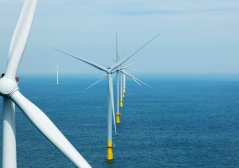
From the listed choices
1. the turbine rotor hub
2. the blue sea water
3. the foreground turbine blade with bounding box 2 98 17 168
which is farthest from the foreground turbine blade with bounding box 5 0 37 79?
the blue sea water

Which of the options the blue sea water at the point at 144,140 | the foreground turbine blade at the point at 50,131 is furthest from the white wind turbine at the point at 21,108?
the blue sea water at the point at 144,140

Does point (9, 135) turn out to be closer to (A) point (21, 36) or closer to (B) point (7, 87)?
(B) point (7, 87)

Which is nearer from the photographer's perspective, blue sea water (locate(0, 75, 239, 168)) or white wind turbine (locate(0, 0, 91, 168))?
white wind turbine (locate(0, 0, 91, 168))

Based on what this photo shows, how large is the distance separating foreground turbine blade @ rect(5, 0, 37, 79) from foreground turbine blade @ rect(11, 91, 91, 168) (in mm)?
2008

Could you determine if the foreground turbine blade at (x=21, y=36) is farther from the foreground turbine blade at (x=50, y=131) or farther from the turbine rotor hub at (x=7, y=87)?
the foreground turbine blade at (x=50, y=131)

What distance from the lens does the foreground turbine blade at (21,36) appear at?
1321 inches

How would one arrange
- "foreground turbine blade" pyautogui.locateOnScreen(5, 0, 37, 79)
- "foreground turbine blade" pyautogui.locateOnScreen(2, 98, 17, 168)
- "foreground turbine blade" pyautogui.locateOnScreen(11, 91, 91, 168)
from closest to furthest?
1. "foreground turbine blade" pyautogui.locateOnScreen(11, 91, 91, 168)
2. "foreground turbine blade" pyautogui.locateOnScreen(2, 98, 17, 168)
3. "foreground turbine blade" pyautogui.locateOnScreen(5, 0, 37, 79)

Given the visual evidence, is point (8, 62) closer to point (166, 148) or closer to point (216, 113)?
point (166, 148)

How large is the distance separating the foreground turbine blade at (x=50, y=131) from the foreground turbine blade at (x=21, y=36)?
6.59 ft

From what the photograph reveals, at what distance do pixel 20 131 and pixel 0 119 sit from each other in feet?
96.0

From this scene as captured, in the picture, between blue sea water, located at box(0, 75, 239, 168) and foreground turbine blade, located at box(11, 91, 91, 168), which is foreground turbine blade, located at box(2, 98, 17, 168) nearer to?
foreground turbine blade, located at box(11, 91, 91, 168)

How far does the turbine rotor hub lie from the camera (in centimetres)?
3228

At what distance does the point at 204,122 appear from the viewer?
5650 inches

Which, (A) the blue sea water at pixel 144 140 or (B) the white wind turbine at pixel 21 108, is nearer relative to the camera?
(B) the white wind turbine at pixel 21 108
